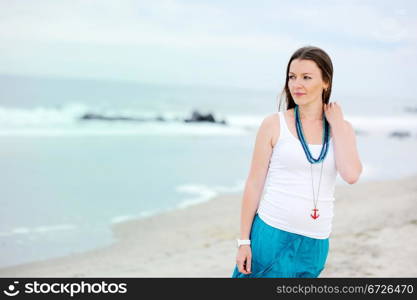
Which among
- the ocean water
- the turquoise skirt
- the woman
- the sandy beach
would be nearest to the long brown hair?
the woman

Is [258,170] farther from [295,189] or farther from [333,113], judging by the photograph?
[333,113]

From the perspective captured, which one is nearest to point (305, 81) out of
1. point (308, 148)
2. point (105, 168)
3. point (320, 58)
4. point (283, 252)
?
point (320, 58)

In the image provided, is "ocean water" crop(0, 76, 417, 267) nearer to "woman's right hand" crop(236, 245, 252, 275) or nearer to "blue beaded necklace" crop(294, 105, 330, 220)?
"woman's right hand" crop(236, 245, 252, 275)

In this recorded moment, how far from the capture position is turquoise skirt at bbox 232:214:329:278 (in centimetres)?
181

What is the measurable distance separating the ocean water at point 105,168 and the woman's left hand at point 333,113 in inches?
133

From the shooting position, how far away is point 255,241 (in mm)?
1849

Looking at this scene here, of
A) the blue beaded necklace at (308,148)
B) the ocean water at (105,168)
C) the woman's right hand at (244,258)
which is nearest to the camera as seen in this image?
the blue beaded necklace at (308,148)

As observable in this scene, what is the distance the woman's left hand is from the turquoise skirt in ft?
1.29

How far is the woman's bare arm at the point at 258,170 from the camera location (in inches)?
70.0

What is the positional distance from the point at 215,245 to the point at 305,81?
3.05 metres

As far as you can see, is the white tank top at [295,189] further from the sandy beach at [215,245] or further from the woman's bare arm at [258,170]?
the sandy beach at [215,245]

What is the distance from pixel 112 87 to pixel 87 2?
16.3 feet

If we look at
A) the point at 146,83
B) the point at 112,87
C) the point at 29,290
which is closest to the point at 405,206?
the point at 29,290

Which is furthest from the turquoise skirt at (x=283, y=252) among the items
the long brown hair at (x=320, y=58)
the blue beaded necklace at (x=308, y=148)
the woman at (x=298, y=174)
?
the long brown hair at (x=320, y=58)
